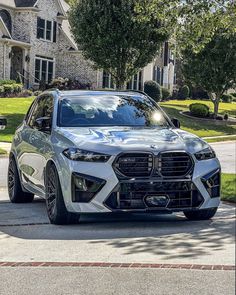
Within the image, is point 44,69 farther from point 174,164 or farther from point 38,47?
point 174,164

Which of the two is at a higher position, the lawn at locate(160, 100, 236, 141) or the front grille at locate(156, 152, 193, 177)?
the front grille at locate(156, 152, 193, 177)

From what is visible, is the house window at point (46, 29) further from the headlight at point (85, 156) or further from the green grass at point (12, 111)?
the headlight at point (85, 156)

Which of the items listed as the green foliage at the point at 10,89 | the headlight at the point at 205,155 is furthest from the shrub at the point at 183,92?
the headlight at the point at 205,155

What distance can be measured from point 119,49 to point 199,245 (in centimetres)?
2811

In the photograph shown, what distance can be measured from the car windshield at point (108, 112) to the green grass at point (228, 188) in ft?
6.70

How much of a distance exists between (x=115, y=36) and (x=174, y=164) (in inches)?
1031

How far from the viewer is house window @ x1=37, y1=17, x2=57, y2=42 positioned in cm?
4653

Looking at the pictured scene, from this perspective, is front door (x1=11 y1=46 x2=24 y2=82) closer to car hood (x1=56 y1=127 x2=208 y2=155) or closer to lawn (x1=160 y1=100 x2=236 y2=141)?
lawn (x1=160 y1=100 x2=236 y2=141)

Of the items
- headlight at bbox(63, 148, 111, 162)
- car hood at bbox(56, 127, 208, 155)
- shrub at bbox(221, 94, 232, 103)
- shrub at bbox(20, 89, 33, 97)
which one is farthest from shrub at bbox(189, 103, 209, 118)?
headlight at bbox(63, 148, 111, 162)

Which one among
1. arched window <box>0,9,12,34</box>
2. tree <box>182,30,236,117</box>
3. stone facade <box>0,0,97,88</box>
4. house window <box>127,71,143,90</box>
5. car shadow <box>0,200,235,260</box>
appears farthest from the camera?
house window <box>127,71,143,90</box>

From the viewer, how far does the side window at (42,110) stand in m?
9.45

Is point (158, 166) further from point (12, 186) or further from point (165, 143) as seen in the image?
point (12, 186)

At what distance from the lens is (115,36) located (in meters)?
33.2

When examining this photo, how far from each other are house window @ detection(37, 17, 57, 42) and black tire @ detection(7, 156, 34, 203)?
3682 cm
